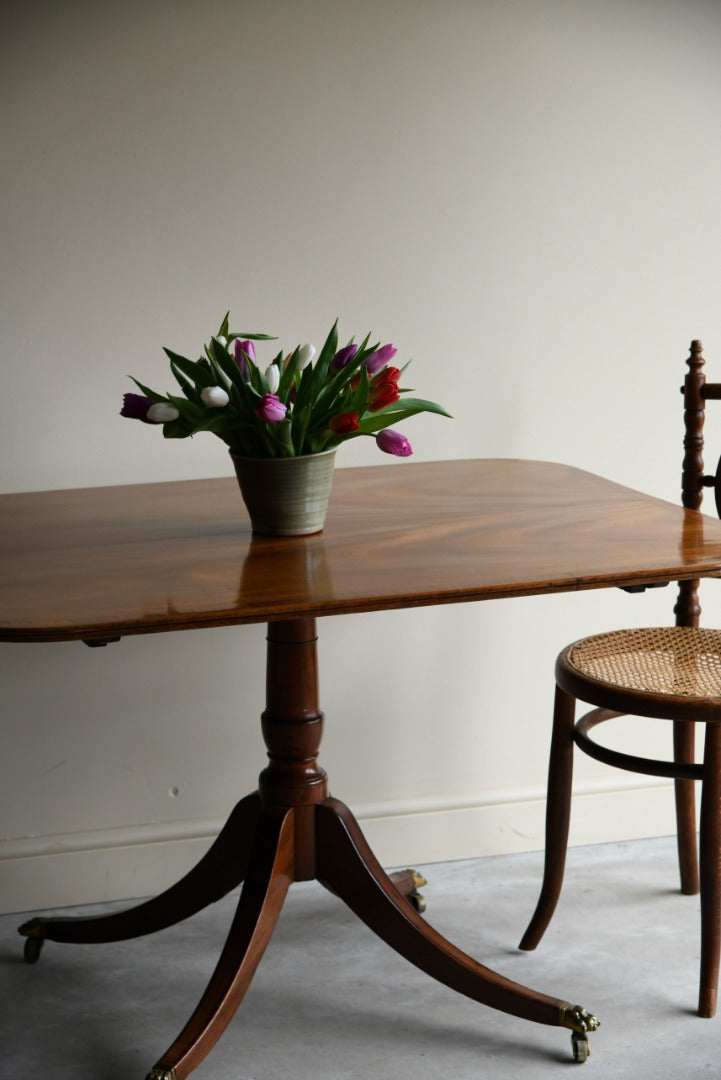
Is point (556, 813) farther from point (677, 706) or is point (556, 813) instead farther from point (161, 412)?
point (161, 412)

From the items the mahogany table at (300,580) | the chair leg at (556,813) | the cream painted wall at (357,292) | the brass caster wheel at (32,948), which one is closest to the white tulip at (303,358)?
the mahogany table at (300,580)

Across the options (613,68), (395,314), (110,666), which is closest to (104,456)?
(110,666)

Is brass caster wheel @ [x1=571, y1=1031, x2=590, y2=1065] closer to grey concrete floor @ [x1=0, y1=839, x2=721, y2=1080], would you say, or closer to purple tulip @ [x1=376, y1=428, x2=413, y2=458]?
grey concrete floor @ [x1=0, y1=839, x2=721, y2=1080]

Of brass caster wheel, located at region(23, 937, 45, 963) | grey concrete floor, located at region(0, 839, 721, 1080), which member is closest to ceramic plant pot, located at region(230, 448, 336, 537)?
grey concrete floor, located at region(0, 839, 721, 1080)

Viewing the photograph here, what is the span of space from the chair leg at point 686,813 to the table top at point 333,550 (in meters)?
0.58

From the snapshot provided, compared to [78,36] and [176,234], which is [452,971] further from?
[78,36]

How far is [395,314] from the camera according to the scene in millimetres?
2430

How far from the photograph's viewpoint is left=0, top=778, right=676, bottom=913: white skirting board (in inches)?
96.0

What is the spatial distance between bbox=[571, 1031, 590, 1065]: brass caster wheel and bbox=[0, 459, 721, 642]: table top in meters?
0.82

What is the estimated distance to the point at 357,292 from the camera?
2406 millimetres

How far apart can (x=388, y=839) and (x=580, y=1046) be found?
2.52 feet

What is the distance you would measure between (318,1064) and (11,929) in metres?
0.77

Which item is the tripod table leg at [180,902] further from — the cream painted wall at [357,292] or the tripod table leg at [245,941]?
the cream painted wall at [357,292]

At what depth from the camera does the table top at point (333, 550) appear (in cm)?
141
